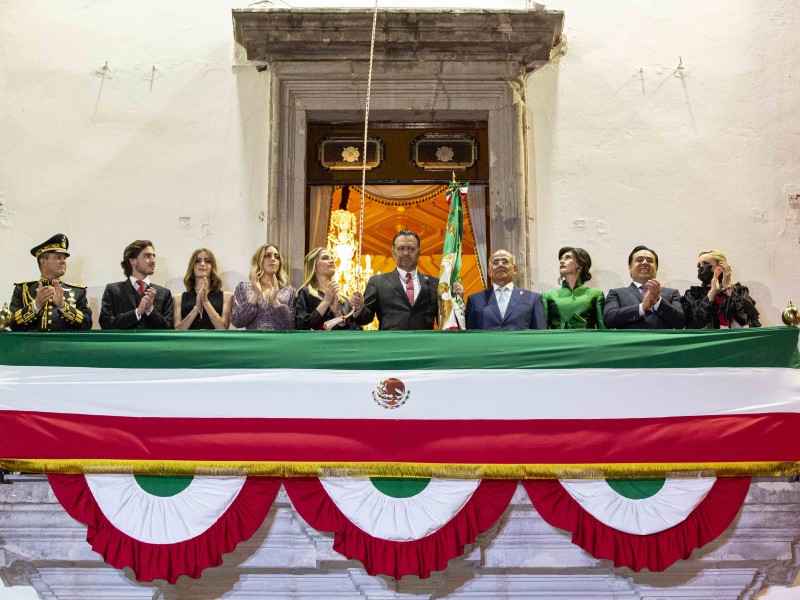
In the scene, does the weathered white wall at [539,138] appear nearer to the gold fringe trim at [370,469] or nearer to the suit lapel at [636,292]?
the suit lapel at [636,292]

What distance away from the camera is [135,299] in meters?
6.68

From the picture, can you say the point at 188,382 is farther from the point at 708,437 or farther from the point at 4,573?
the point at 708,437

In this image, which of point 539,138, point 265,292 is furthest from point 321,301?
point 539,138

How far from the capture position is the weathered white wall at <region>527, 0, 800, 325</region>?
25.6 ft

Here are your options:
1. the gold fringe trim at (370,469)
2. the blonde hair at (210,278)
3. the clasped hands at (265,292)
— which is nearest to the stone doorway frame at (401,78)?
the blonde hair at (210,278)

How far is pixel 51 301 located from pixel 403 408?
250 centimetres

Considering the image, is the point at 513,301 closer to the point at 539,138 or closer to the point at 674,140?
the point at 539,138

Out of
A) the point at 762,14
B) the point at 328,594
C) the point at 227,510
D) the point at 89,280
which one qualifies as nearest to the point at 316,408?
the point at 227,510

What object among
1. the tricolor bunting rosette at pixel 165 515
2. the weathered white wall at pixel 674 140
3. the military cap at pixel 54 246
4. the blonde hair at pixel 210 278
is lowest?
the tricolor bunting rosette at pixel 165 515

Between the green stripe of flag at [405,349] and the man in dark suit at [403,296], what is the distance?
71 cm

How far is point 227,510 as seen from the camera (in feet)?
17.6

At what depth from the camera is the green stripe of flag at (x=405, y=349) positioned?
18.2ft

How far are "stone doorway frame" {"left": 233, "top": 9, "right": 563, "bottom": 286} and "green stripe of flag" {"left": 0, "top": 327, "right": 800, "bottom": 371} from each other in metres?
2.22

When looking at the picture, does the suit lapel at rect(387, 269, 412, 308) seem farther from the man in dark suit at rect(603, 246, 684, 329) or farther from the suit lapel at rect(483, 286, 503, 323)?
the man in dark suit at rect(603, 246, 684, 329)
